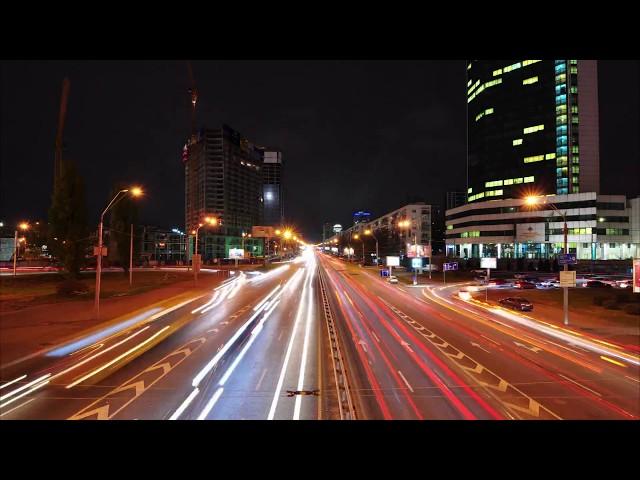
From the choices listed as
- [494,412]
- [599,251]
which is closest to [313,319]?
[494,412]

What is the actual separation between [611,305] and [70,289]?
55452 mm

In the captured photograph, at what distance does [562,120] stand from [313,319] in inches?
5290

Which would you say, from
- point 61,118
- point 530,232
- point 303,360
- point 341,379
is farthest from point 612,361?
point 61,118

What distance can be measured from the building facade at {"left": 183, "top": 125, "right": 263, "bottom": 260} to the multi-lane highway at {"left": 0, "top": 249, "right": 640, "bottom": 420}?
144 meters

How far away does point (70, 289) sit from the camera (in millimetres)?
39250

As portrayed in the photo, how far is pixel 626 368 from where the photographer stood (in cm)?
1838

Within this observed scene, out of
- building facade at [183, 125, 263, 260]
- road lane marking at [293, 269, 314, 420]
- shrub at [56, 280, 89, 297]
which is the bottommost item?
road lane marking at [293, 269, 314, 420]

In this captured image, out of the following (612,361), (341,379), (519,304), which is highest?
(519,304)

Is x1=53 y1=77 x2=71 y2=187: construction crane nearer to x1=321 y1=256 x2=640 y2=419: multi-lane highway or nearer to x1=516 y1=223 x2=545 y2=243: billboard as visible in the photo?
x1=321 y1=256 x2=640 y2=419: multi-lane highway

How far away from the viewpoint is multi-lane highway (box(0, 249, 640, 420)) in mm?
13016

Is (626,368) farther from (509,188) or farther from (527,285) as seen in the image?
(509,188)

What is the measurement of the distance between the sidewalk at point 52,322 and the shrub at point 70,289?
2.77 metres

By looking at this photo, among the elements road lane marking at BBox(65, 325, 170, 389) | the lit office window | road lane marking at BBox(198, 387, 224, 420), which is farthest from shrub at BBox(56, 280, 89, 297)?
the lit office window

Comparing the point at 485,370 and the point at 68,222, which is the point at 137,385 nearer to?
the point at 485,370
